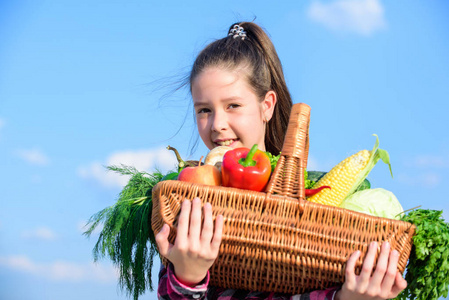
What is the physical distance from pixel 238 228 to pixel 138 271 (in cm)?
98

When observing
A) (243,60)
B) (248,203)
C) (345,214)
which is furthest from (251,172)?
(243,60)

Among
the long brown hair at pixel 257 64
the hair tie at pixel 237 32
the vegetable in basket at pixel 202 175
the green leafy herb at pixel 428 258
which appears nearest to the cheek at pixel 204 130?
the long brown hair at pixel 257 64

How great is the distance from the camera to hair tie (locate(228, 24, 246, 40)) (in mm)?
3388

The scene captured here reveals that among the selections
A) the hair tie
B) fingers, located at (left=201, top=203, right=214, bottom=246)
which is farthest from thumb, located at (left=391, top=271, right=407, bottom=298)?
the hair tie

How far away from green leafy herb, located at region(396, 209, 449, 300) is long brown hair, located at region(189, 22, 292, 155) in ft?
4.57

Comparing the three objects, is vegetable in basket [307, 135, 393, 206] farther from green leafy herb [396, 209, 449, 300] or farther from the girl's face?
the girl's face

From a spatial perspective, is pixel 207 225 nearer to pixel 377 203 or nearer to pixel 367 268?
pixel 367 268

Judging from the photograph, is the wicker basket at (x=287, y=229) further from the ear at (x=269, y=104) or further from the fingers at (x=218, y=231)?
the ear at (x=269, y=104)

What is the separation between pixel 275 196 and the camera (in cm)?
192

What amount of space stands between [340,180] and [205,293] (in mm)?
866

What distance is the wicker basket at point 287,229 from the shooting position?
191 centimetres

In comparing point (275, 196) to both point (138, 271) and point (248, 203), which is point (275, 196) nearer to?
point (248, 203)

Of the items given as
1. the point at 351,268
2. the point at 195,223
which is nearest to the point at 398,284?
the point at 351,268

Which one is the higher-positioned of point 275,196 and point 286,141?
point 286,141
